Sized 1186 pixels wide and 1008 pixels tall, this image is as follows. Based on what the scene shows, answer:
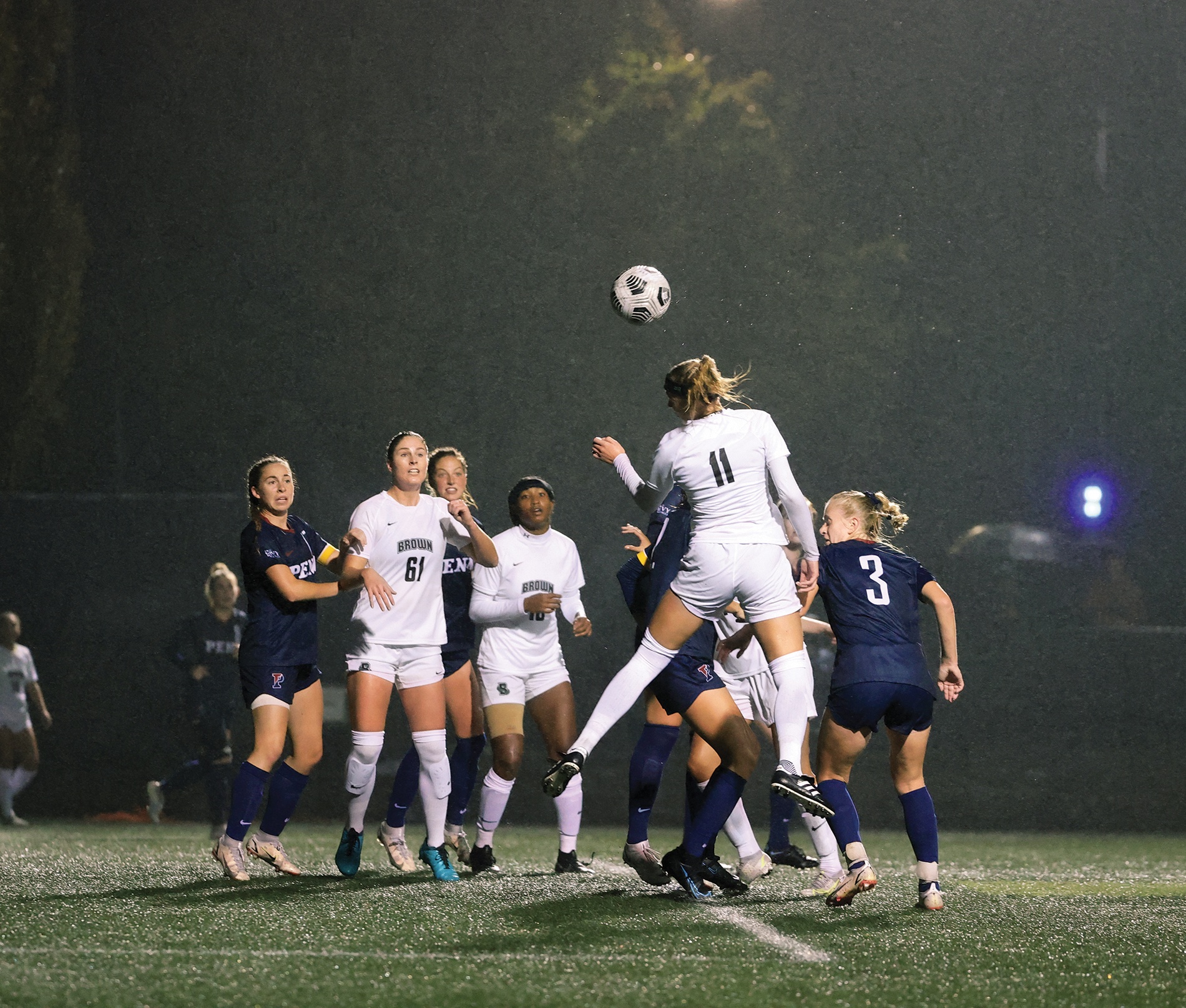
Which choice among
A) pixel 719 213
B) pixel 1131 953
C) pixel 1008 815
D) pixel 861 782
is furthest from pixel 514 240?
pixel 1131 953

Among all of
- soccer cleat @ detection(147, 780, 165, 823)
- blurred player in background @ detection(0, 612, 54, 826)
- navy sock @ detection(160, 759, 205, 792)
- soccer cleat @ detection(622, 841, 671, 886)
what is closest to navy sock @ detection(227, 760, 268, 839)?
soccer cleat @ detection(622, 841, 671, 886)

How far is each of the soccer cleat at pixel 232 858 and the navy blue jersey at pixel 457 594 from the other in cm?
130

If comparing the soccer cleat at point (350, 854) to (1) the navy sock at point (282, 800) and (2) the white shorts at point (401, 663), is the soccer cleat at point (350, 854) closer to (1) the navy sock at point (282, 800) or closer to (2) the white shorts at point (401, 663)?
(1) the navy sock at point (282, 800)

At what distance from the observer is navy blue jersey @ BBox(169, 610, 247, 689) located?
8.52 m

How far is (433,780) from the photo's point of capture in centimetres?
545

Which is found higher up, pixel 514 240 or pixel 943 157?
pixel 943 157

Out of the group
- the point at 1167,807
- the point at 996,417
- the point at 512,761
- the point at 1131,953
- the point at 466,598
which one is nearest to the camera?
the point at 1131,953

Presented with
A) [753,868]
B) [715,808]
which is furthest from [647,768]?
[753,868]

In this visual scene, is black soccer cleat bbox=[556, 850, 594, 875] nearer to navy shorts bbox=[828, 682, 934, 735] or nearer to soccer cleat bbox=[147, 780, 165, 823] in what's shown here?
navy shorts bbox=[828, 682, 934, 735]

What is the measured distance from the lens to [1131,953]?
157 inches

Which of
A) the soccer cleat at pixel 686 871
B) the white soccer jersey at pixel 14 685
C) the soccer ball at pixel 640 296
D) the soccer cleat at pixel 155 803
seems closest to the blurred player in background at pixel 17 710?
the white soccer jersey at pixel 14 685

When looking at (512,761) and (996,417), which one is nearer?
(512,761)

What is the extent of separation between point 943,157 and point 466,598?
638 cm

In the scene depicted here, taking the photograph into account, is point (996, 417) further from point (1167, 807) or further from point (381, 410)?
point (381, 410)
